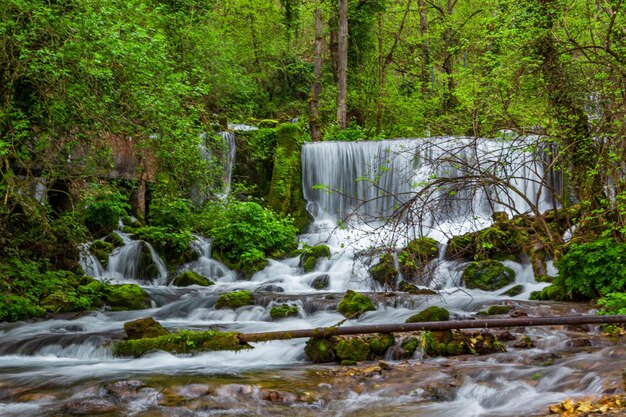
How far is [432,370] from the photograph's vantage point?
743 cm

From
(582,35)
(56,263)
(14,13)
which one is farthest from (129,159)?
(582,35)

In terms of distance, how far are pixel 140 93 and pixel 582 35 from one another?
7538 mm

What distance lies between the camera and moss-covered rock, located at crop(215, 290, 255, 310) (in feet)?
41.9

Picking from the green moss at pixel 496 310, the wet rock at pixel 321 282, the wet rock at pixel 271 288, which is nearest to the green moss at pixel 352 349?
the green moss at pixel 496 310

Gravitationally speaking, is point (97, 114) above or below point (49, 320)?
above

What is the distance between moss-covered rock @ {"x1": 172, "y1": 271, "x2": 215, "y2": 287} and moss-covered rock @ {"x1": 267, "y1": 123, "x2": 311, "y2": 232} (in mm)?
5162

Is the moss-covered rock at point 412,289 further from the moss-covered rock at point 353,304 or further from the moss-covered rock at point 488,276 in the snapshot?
the moss-covered rock at point 353,304

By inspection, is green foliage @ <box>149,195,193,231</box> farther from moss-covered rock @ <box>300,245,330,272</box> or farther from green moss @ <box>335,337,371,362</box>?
green moss @ <box>335,337,371,362</box>

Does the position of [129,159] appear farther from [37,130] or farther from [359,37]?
[359,37]

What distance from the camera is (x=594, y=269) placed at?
10.1 metres

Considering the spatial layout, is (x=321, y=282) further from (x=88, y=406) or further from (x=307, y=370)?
(x=88, y=406)

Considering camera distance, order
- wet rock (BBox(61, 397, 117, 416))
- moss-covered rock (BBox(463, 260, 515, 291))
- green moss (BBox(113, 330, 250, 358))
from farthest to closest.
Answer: moss-covered rock (BBox(463, 260, 515, 291)) < green moss (BBox(113, 330, 250, 358)) < wet rock (BBox(61, 397, 117, 416))

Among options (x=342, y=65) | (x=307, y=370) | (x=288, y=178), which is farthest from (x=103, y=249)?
(x=342, y=65)

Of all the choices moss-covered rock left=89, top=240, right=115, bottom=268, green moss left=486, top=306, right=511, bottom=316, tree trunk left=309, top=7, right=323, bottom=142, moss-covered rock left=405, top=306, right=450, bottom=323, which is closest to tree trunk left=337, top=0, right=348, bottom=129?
tree trunk left=309, top=7, right=323, bottom=142
